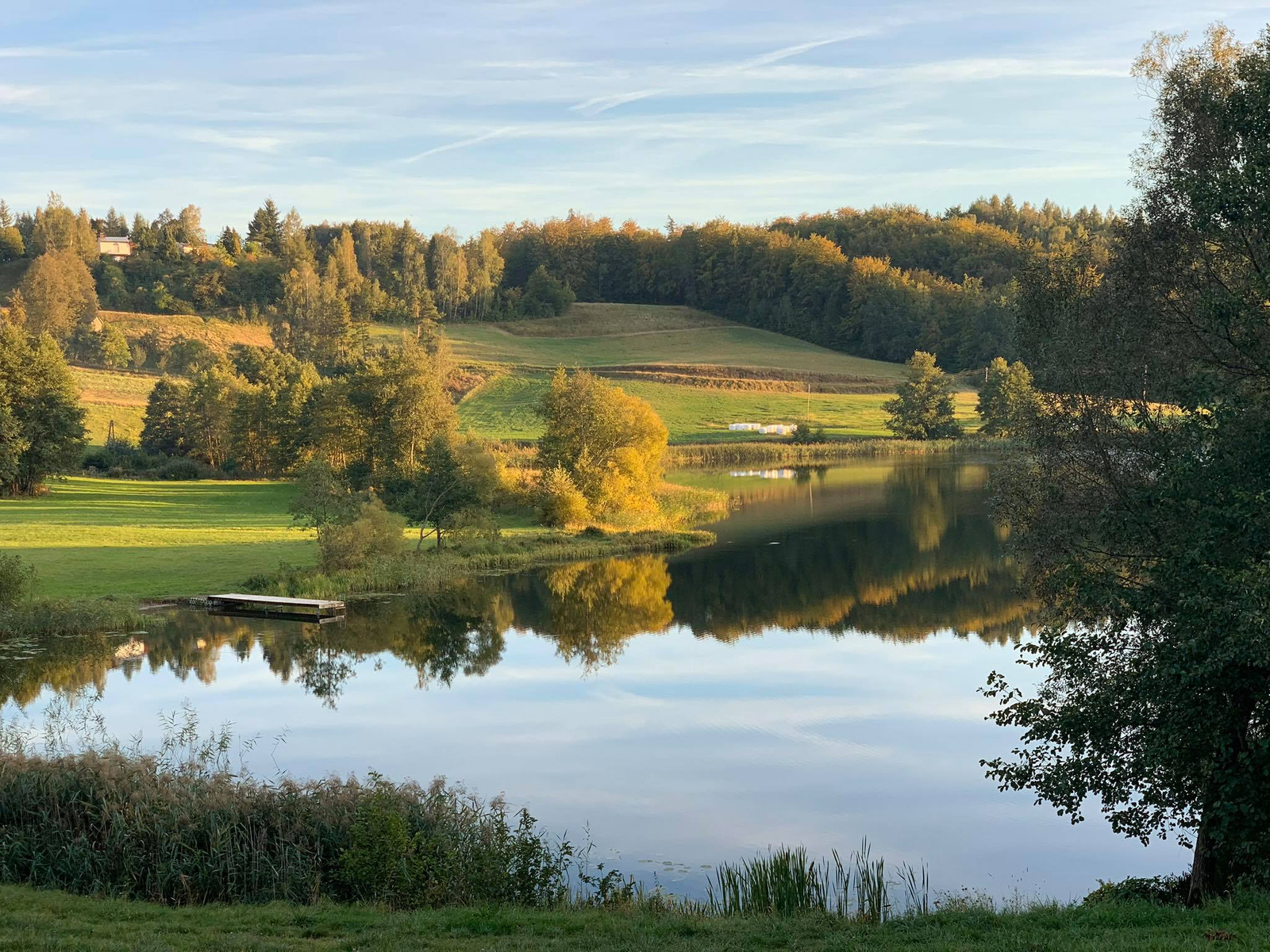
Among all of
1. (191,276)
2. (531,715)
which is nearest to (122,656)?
(531,715)

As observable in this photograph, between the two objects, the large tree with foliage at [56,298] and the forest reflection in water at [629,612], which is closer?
the forest reflection in water at [629,612]

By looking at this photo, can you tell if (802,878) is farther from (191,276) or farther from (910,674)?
(191,276)

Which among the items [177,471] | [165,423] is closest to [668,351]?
[165,423]

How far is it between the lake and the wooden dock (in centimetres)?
81

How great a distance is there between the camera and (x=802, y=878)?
39.0ft

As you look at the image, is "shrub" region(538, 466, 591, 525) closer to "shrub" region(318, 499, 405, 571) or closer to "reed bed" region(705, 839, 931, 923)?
"shrub" region(318, 499, 405, 571)

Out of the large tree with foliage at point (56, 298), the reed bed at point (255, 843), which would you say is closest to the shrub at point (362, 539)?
the reed bed at point (255, 843)

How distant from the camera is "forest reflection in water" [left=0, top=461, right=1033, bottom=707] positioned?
25891 mm

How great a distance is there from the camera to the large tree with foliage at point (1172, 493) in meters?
10.9

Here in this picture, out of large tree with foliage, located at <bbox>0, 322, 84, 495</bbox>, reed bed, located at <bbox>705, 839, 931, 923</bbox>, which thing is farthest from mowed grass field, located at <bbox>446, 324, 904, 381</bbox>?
reed bed, located at <bbox>705, 839, 931, 923</bbox>

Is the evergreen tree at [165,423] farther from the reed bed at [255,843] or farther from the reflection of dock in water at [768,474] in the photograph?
the reed bed at [255,843]

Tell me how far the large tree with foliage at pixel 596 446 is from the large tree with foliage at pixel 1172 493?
32843 mm

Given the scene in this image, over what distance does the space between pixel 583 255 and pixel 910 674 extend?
466 feet

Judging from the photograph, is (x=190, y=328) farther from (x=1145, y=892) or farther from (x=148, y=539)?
(x=1145, y=892)
